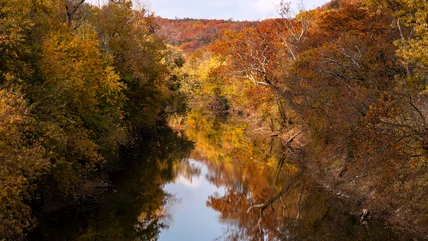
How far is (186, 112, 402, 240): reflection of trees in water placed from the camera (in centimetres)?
1797

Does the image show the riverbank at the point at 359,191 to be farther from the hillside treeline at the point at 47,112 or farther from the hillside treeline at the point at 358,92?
the hillside treeline at the point at 47,112

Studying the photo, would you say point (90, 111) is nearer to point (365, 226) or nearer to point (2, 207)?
point (2, 207)

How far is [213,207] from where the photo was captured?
2238 centimetres

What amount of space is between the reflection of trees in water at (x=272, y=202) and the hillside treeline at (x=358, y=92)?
130cm

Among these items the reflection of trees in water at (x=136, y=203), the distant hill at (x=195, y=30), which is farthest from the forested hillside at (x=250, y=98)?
the distant hill at (x=195, y=30)

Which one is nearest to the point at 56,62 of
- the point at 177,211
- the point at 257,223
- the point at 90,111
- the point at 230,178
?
the point at 90,111

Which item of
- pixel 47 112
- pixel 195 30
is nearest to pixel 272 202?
pixel 47 112

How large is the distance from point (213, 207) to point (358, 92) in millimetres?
9515

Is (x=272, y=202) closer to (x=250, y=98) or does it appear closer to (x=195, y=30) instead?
(x=250, y=98)

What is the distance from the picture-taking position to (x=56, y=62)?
715 inches

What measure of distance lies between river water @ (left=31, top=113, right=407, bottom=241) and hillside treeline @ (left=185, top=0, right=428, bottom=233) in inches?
69.3

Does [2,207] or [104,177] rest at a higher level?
[104,177]

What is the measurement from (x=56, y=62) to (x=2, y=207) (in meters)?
7.69

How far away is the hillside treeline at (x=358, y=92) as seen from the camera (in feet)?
50.2
